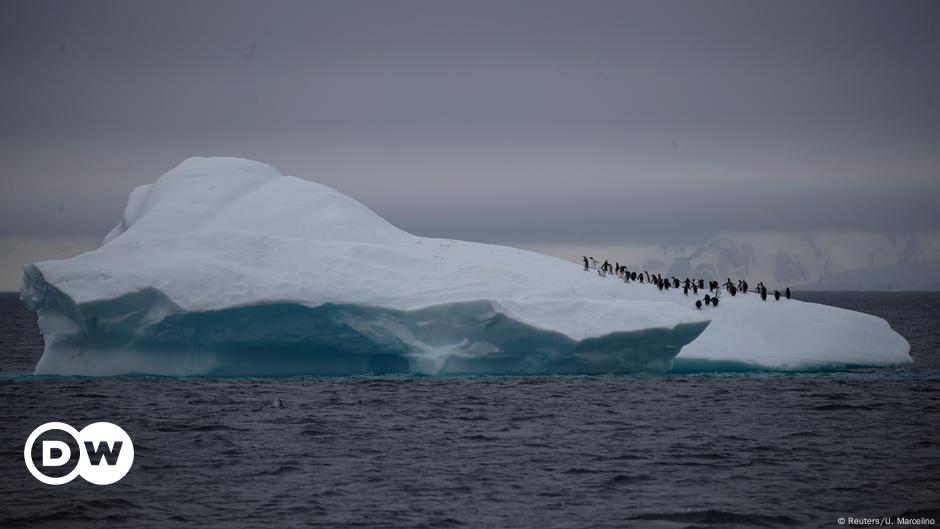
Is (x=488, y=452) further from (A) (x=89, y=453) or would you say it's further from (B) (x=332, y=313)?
(B) (x=332, y=313)

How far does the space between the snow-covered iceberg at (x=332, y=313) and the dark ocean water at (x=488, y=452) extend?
0.88m

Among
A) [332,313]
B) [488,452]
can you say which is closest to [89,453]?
[488,452]

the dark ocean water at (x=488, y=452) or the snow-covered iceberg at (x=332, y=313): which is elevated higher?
the snow-covered iceberg at (x=332, y=313)

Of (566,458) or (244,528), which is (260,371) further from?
(244,528)

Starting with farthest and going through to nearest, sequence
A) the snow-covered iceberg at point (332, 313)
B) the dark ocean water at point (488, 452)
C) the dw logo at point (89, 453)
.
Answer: the snow-covered iceberg at point (332, 313), the dw logo at point (89, 453), the dark ocean water at point (488, 452)

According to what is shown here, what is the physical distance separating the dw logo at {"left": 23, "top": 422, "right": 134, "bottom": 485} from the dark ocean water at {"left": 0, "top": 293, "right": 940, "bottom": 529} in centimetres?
31

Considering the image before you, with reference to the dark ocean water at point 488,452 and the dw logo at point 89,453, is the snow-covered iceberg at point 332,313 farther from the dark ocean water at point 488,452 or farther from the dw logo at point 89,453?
the dw logo at point 89,453

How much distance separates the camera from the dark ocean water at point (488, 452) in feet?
53.7

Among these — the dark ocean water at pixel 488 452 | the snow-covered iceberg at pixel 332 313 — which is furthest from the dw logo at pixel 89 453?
the snow-covered iceberg at pixel 332 313

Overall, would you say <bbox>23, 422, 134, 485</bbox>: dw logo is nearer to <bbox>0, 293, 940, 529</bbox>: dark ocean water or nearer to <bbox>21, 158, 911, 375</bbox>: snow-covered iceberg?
<bbox>0, 293, 940, 529</bbox>: dark ocean water

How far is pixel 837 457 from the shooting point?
20.7 meters

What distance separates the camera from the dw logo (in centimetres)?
1894

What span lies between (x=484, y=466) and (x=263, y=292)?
1242cm

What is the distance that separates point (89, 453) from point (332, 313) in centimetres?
1124
